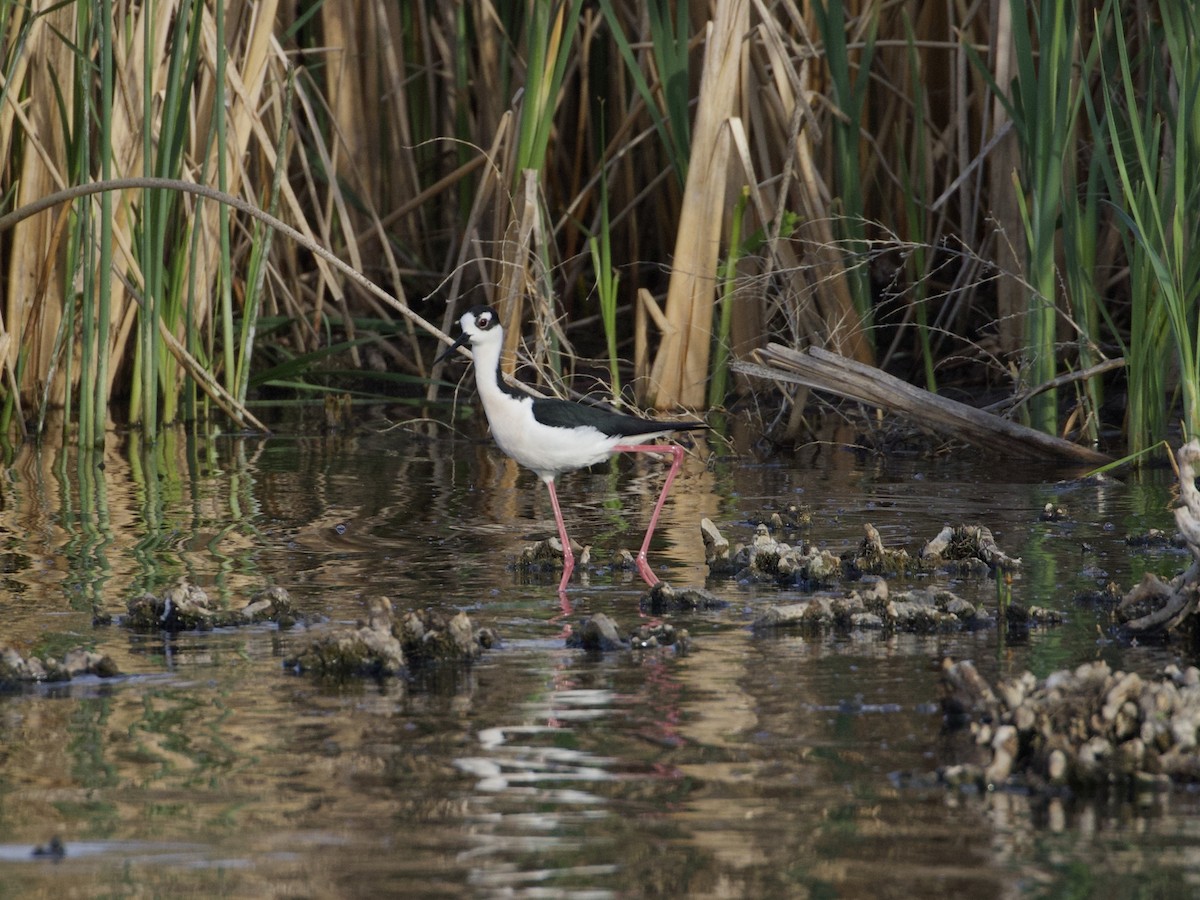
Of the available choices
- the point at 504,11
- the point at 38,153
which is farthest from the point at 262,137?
the point at 504,11

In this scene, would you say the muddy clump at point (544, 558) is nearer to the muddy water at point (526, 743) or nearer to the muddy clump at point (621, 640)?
the muddy water at point (526, 743)

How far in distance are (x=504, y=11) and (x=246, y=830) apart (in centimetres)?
797

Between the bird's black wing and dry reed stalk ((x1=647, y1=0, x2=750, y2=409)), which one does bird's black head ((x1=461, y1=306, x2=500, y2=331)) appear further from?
dry reed stalk ((x1=647, y1=0, x2=750, y2=409))

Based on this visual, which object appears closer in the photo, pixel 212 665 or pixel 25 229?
pixel 212 665

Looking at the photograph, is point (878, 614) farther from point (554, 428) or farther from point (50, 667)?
point (50, 667)

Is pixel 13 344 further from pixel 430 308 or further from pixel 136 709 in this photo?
pixel 136 709

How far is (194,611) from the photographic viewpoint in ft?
15.0

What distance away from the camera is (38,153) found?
805cm

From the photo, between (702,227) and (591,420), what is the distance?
2.74 metres

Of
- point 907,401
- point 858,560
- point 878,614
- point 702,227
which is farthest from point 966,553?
point 702,227

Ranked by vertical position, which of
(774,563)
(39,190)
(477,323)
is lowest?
(774,563)

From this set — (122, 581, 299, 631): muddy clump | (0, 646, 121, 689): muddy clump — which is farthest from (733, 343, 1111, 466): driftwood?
(0, 646, 121, 689): muddy clump

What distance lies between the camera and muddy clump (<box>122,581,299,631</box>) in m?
4.57

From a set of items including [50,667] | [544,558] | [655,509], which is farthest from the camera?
[655,509]
